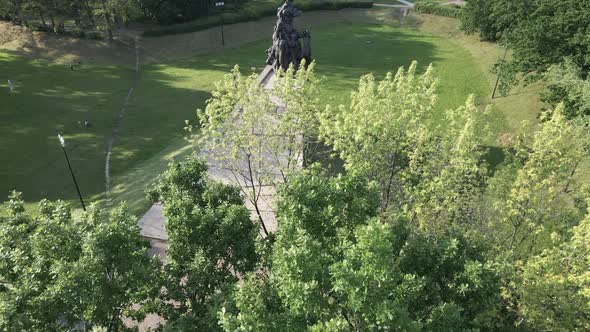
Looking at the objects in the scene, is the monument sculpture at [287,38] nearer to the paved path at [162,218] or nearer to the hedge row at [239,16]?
the paved path at [162,218]

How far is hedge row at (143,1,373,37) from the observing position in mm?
71562

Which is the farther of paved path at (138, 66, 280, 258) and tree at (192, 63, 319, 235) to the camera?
paved path at (138, 66, 280, 258)

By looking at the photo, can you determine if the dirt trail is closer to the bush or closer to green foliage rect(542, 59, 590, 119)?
the bush

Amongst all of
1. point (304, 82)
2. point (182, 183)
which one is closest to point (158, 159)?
point (304, 82)

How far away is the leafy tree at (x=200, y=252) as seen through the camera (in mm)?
15312

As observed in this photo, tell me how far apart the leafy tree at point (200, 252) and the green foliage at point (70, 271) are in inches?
36.9

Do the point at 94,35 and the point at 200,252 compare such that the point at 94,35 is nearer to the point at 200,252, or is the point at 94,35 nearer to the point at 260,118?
the point at 260,118

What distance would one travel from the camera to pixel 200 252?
1538 cm

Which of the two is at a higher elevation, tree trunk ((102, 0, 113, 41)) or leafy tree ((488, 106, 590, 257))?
tree trunk ((102, 0, 113, 41))

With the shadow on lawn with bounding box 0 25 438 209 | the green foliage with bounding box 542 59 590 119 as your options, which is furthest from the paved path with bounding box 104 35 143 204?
the green foliage with bounding box 542 59 590 119

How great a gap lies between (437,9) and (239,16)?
120ft

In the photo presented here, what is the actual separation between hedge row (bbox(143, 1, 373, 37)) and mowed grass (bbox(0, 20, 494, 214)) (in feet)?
26.8

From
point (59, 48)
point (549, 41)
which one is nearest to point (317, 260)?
point (549, 41)

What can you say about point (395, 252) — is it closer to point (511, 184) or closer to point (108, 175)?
point (511, 184)
